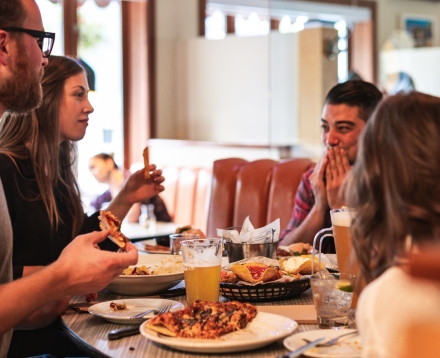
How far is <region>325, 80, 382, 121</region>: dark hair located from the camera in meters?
2.91

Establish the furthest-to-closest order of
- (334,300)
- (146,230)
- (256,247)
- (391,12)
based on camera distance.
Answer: (391,12) < (146,230) < (256,247) < (334,300)

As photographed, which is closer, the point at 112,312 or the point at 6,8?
the point at 112,312

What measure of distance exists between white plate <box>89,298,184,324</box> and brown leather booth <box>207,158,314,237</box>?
1.87m

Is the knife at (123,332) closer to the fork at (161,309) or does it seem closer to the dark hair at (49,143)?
the fork at (161,309)

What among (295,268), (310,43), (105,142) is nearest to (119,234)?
(295,268)

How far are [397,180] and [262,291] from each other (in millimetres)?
671

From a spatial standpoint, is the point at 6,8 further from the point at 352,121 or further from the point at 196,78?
the point at 196,78

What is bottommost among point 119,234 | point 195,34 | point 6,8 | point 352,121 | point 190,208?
point 190,208

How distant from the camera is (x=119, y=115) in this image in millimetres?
6109

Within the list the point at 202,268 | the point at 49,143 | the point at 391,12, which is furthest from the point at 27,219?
the point at 391,12

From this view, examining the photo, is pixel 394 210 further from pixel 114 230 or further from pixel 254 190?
pixel 254 190

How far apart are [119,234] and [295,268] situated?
49 cm

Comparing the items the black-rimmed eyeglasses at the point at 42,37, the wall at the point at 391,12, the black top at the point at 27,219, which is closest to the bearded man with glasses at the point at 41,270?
the black-rimmed eyeglasses at the point at 42,37

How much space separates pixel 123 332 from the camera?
137 cm
